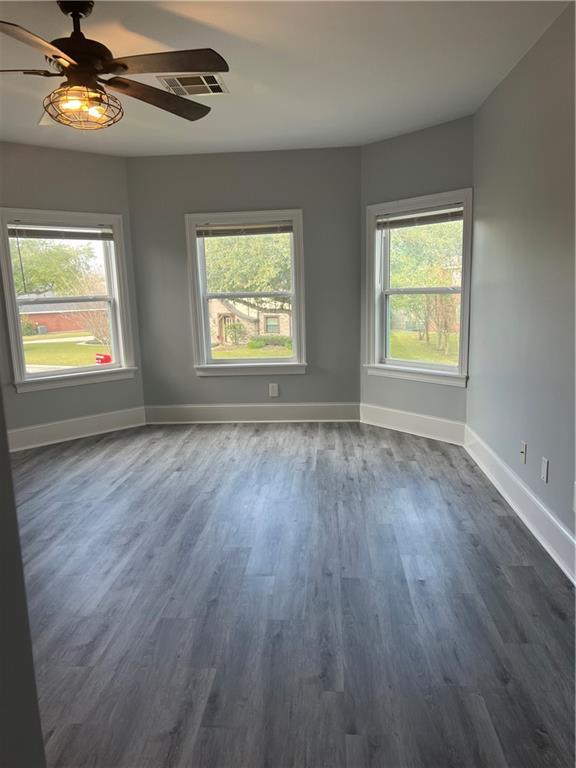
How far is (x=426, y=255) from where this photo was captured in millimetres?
4328

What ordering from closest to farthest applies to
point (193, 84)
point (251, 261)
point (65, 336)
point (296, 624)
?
point (296, 624) < point (193, 84) < point (65, 336) < point (251, 261)

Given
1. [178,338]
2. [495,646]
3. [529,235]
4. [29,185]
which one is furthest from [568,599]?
[29,185]

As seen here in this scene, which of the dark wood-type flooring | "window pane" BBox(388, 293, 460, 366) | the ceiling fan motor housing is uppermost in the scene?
the ceiling fan motor housing

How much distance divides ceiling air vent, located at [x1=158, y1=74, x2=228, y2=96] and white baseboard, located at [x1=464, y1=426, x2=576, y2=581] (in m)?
2.94

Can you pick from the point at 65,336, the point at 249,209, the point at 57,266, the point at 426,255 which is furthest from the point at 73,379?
the point at 426,255

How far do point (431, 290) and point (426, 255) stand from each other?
0.31 metres

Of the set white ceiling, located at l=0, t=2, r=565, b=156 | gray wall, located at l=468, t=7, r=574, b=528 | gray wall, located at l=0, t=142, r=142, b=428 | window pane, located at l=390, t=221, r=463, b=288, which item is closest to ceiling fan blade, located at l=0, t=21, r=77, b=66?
white ceiling, located at l=0, t=2, r=565, b=156

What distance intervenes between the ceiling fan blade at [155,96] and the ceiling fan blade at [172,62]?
0.12 metres

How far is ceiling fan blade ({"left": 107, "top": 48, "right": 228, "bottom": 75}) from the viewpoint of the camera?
2.00m

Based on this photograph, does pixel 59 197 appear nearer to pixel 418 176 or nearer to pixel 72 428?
pixel 72 428

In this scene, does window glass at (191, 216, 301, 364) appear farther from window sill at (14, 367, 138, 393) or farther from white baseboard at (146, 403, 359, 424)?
window sill at (14, 367, 138, 393)

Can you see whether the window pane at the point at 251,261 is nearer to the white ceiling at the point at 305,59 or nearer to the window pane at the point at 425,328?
the white ceiling at the point at 305,59

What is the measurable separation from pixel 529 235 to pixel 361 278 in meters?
2.09

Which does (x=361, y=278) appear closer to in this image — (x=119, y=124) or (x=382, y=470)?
(x=382, y=470)
